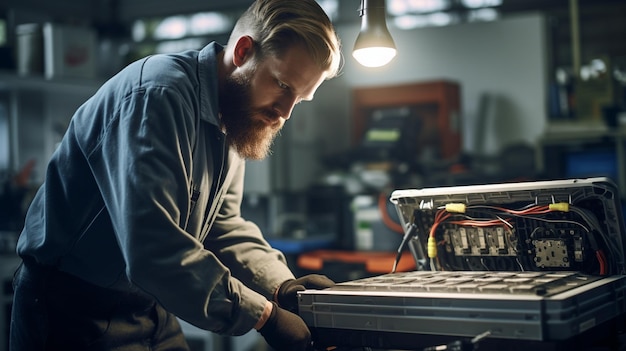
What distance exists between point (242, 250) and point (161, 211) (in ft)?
1.44

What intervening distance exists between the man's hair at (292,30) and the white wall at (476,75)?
2450 mm

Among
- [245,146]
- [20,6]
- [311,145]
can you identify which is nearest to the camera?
[245,146]

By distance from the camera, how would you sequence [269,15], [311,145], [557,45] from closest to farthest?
[269,15] → [311,145] → [557,45]

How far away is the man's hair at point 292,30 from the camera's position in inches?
49.9

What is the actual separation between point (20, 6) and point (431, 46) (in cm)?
305

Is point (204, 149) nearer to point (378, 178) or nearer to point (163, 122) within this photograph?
point (163, 122)

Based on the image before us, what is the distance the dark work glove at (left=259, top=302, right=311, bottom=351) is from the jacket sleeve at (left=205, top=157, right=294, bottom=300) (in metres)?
0.22

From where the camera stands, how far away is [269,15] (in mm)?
1294

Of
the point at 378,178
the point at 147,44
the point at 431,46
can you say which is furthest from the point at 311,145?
the point at 147,44

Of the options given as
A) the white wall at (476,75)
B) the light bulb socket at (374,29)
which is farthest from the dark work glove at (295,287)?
the white wall at (476,75)

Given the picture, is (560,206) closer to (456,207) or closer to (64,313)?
(456,207)

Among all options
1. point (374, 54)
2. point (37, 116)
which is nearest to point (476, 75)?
point (37, 116)

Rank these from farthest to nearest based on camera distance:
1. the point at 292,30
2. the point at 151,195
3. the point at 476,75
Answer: the point at 476,75 → the point at 292,30 → the point at 151,195

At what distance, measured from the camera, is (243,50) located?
132 centimetres
